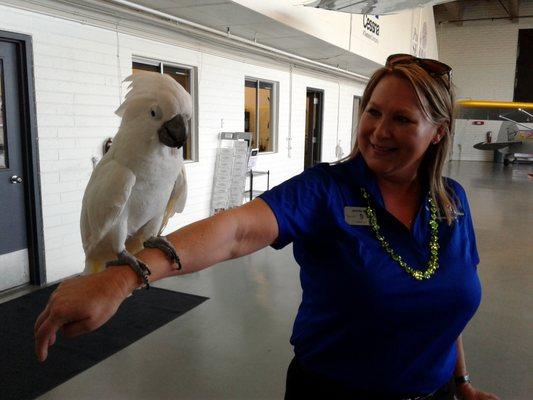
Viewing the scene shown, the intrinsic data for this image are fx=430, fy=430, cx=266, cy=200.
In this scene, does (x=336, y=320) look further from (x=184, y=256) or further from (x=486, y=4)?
(x=486, y=4)

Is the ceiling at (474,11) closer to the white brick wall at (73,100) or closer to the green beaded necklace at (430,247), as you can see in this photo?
the white brick wall at (73,100)

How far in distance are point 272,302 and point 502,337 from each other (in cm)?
175

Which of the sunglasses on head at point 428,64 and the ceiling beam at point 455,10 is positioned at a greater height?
the ceiling beam at point 455,10

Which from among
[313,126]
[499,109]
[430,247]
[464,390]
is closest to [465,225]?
[430,247]

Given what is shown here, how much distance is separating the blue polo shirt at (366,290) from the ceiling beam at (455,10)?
1615cm

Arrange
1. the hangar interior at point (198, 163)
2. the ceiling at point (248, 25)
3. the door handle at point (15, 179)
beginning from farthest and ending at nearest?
the ceiling at point (248, 25)
the door handle at point (15, 179)
the hangar interior at point (198, 163)

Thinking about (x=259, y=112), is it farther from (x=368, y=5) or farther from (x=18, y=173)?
(x=18, y=173)

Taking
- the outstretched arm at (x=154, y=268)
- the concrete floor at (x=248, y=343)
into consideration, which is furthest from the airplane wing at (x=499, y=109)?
the outstretched arm at (x=154, y=268)

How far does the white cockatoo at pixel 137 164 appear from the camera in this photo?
121 cm

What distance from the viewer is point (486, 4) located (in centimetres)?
1534

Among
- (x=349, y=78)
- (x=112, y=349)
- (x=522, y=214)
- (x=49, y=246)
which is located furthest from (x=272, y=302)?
(x=349, y=78)

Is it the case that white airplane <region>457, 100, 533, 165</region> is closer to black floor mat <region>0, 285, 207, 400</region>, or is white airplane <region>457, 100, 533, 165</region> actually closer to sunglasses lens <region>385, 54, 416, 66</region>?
black floor mat <region>0, 285, 207, 400</region>

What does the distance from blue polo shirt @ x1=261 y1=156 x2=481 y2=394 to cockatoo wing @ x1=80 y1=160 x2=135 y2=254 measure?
0.47m

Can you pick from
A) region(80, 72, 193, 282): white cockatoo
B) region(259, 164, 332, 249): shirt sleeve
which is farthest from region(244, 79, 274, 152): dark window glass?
region(259, 164, 332, 249): shirt sleeve
